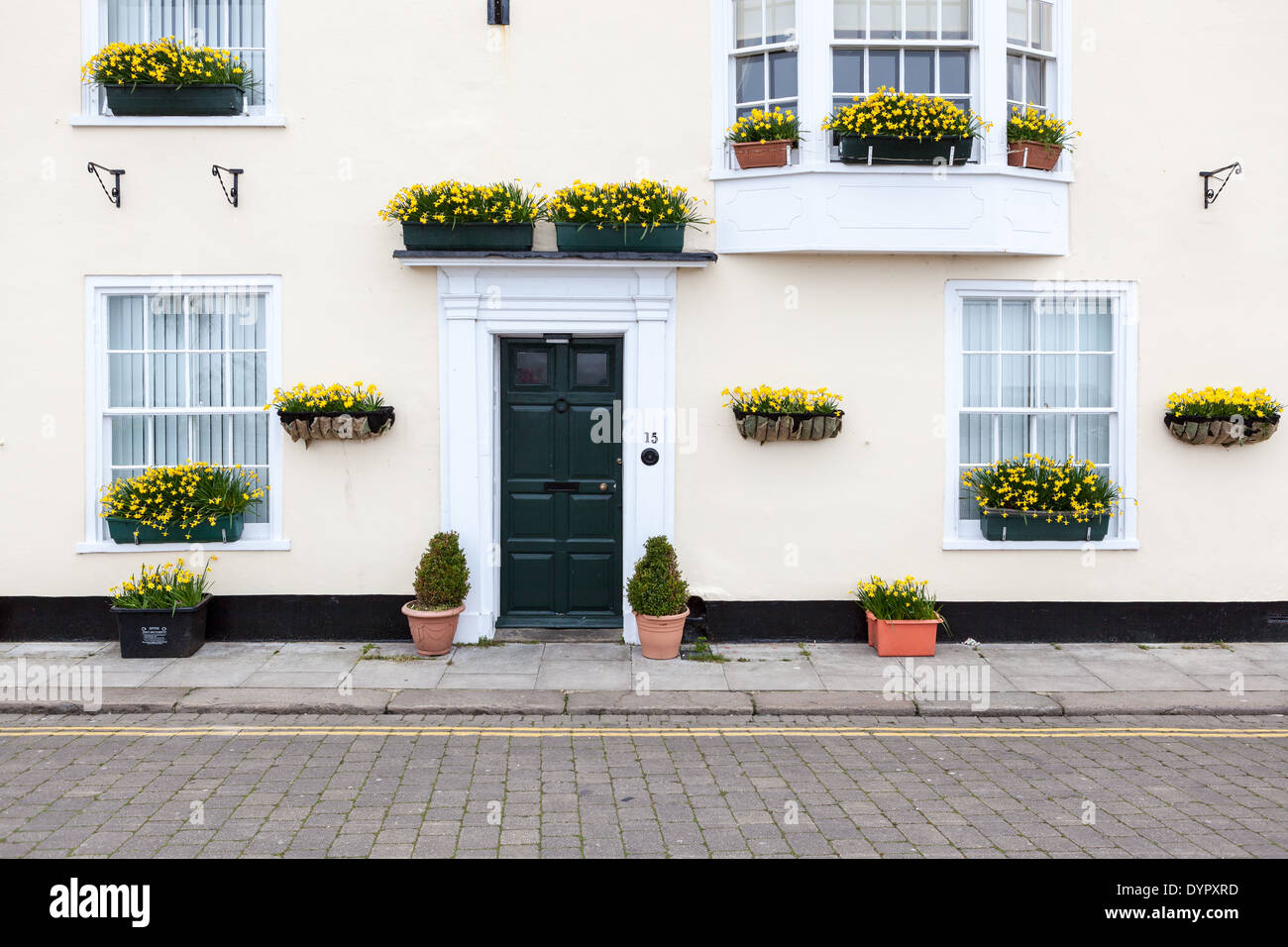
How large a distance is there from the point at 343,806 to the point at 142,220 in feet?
18.9

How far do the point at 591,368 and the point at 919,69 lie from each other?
3.84 meters

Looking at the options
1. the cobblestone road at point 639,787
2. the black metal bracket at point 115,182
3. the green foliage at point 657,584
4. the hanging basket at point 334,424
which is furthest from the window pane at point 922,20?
the black metal bracket at point 115,182

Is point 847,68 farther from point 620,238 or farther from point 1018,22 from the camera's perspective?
point 620,238

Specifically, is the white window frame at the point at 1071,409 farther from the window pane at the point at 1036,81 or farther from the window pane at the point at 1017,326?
the window pane at the point at 1036,81

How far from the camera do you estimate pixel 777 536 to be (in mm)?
8805

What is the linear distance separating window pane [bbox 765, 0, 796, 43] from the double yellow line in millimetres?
5817

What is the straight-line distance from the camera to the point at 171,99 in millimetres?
8398

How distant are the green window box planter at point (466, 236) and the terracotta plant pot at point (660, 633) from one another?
10.8ft

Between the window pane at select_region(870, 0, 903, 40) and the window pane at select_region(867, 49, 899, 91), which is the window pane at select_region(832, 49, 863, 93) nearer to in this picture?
the window pane at select_region(867, 49, 899, 91)

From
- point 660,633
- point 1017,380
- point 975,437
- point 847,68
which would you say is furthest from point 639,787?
point 847,68

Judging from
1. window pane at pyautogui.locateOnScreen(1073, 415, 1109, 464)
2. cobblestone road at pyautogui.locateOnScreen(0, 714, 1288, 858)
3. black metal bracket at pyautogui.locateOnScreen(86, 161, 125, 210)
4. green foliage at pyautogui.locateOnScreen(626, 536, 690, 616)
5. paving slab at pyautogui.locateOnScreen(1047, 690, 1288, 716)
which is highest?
black metal bracket at pyautogui.locateOnScreen(86, 161, 125, 210)

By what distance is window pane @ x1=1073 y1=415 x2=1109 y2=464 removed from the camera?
9016 mm

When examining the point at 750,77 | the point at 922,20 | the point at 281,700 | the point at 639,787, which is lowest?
the point at 639,787

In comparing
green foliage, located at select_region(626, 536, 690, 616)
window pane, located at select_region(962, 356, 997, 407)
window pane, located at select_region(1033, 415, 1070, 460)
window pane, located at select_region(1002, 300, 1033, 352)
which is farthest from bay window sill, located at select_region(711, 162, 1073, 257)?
green foliage, located at select_region(626, 536, 690, 616)
